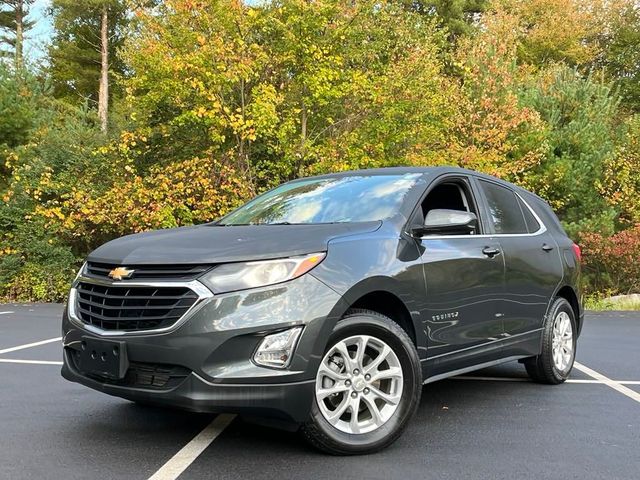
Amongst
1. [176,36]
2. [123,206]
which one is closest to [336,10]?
[176,36]

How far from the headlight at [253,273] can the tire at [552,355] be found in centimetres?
285

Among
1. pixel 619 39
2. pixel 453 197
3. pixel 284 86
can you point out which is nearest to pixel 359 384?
pixel 453 197

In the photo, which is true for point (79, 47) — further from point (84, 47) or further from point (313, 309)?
point (313, 309)

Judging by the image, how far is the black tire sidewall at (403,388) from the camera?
3.54 metres

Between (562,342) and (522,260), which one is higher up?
(522,260)

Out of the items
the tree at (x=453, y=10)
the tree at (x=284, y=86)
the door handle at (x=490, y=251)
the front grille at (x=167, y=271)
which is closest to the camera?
the front grille at (x=167, y=271)

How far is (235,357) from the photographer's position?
3277 mm

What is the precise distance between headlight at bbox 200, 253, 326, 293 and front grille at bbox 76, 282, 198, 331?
0.14 meters

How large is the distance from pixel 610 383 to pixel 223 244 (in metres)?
4.04

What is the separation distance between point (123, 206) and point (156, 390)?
34.5 feet

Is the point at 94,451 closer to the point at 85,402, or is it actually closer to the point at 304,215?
the point at 85,402

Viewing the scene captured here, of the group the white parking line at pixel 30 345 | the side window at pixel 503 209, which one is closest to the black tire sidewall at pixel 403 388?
the side window at pixel 503 209

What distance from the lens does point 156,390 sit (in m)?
3.35

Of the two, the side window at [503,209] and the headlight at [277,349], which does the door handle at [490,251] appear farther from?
the headlight at [277,349]
